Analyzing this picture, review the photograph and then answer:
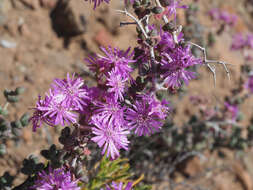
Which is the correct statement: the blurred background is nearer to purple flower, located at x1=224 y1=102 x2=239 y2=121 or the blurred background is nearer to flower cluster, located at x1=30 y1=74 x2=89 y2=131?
purple flower, located at x1=224 y1=102 x2=239 y2=121

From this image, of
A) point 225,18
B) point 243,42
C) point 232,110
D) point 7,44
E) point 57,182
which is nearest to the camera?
point 57,182

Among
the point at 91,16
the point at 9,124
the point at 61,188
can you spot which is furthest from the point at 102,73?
the point at 91,16

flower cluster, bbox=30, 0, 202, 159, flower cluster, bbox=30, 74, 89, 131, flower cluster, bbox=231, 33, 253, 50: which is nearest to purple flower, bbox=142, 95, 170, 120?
flower cluster, bbox=30, 0, 202, 159

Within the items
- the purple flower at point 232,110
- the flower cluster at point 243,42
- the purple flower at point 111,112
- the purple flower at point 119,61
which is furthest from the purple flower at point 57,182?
the flower cluster at point 243,42

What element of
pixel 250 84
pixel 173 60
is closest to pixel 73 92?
pixel 173 60

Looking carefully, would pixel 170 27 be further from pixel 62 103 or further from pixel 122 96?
pixel 62 103

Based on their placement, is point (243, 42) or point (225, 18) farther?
point (225, 18)

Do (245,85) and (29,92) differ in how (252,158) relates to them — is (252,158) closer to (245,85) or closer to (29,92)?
(245,85)

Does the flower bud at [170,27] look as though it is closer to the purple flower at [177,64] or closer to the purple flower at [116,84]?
the purple flower at [177,64]
